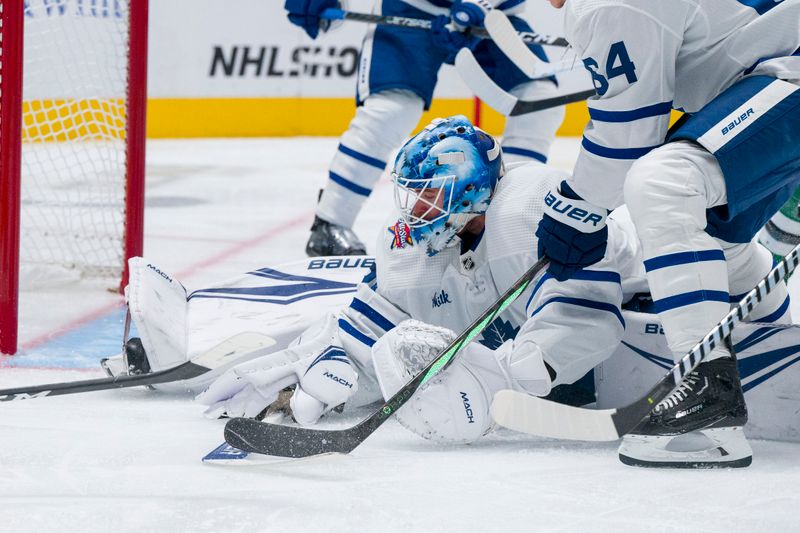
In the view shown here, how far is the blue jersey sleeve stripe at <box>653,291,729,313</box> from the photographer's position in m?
1.89

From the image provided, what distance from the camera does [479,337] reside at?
2.44 metres

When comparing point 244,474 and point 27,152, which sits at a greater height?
point 244,474

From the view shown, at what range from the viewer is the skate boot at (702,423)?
6.28ft

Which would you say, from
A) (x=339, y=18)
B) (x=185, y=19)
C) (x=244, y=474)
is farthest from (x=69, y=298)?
(x=185, y=19)

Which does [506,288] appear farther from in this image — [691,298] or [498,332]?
[691,298]

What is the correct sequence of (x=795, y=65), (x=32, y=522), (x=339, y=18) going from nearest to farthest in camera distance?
(x=32, y=522) < (x=795, y=65) < (x=339, y=18)

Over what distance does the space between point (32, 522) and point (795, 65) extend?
51.0 inches

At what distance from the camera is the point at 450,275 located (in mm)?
2348

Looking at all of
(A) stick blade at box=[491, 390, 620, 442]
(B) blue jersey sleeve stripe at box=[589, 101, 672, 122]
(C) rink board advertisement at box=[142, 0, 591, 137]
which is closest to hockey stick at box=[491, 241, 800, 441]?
(A) stick blade at box=[491, 390, 620, 442]

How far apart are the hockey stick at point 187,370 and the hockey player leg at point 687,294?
0.81 metres

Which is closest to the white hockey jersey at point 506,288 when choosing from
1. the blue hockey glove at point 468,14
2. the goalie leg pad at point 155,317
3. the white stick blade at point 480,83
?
the goalie leg pad at point 155,317

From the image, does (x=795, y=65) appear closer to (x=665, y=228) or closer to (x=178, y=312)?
(x=665, y=228)

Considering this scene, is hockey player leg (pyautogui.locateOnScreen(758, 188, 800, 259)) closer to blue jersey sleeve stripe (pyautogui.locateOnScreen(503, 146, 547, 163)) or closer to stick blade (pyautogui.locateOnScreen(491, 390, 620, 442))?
blue jersey sleeve stripe (pyautogui.locateOnScreen(503, 146, 547, 163))

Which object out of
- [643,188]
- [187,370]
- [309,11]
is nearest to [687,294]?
[643,188]
